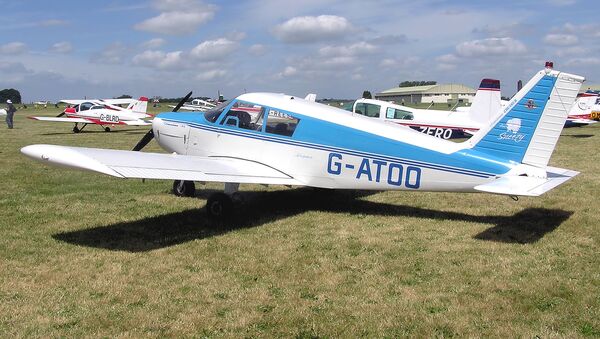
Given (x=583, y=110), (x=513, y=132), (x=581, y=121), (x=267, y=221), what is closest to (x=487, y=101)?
(x=581, y=121)

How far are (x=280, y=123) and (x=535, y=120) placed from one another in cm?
403

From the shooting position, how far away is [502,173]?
700cm

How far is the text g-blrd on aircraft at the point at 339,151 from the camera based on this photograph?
266 inches

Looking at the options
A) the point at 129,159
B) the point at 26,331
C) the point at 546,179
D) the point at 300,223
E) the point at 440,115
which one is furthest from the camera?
the point at 440,115

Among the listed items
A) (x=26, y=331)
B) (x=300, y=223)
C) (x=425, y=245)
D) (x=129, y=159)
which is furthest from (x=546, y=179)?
(x=26, y=331)

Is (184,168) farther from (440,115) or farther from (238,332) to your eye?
(440,115)

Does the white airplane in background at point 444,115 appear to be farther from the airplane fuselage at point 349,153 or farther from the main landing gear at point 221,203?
the main landing gear at point 221,203

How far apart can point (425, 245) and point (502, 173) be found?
4.93 ft

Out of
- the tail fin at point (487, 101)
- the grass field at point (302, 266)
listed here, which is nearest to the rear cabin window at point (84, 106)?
the grass field at point (302, 266)

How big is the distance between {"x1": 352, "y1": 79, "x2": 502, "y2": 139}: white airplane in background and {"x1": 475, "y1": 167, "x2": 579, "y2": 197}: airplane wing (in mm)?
10820

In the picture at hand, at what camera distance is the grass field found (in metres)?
4.46

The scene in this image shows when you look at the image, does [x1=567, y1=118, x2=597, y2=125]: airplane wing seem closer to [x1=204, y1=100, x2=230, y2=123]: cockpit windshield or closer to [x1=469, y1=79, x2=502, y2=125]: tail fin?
[x1=469, y1=79, x2=502, y2=125]: tail fin

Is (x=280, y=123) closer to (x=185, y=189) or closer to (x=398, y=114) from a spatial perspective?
(x=185, y=189)

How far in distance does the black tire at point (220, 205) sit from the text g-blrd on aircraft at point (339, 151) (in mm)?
17
